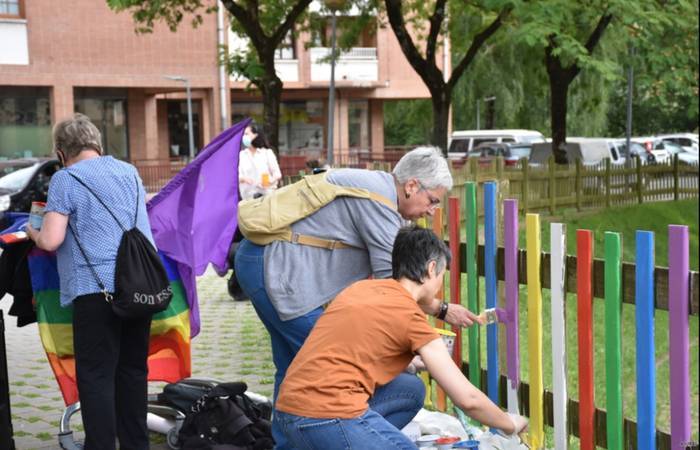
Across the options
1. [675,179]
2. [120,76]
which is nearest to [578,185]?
[675,179]

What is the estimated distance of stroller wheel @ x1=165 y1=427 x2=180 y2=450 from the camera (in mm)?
5496

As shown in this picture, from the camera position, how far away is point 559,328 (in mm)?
4934

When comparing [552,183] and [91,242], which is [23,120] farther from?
[91,242]

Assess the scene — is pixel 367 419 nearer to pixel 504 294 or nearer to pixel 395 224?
pixel 395 224

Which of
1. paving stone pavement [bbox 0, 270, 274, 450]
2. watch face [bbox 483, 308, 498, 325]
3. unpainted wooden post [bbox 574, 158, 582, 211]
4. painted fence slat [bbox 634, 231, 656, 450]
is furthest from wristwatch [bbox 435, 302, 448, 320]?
unpainted wooden post [bbox 574, 158, 582, 211]

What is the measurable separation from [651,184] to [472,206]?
63.6 ft

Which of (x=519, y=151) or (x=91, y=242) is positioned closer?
(x=91, y=242)

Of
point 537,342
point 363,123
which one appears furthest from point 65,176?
point 363,123

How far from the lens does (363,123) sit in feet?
161

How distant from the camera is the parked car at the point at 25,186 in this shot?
54.7ft

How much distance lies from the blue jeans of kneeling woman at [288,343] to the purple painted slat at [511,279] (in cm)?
103

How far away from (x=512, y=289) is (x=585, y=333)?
57cm

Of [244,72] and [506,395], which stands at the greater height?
[244,72]

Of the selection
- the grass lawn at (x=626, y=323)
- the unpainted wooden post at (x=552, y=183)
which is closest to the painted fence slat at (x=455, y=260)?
the grass lawn at (x=626, y=323)
